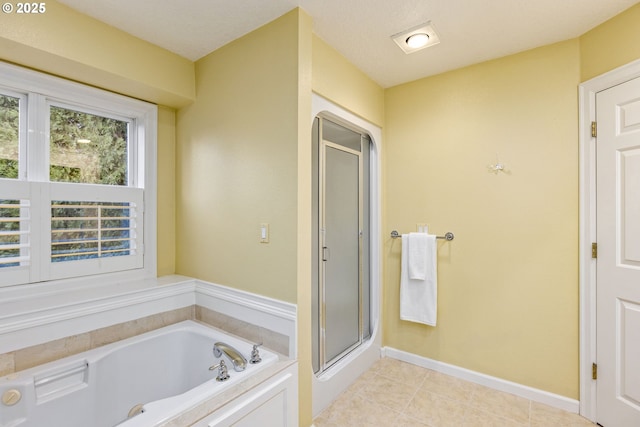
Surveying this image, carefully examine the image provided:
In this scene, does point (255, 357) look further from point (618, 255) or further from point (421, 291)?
point (618, 255)

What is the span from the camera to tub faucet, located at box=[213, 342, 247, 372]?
148 cm

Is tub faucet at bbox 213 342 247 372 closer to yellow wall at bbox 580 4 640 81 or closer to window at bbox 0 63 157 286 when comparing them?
window at bbox 0 63 157 286

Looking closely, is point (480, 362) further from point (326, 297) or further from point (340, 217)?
point (340, 217)

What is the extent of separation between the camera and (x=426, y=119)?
2465 mm

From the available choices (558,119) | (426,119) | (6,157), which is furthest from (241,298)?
(558,119)

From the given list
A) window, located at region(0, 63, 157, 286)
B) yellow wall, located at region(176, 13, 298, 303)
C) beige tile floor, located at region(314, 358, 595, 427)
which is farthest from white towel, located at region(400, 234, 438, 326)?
window, located at region(0, 63, 157, 286)

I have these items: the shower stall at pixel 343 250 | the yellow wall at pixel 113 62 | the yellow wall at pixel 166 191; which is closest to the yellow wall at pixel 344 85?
the shower stall at pixel 343 250

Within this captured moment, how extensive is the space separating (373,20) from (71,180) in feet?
6.96

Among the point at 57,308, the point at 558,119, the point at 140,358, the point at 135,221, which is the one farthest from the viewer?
the point at 135,221

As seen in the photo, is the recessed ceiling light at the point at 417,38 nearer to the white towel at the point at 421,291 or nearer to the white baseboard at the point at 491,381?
the white towel at the point at 421,291

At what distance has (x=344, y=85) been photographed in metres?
2.15

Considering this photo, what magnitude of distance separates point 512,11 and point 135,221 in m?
2.75

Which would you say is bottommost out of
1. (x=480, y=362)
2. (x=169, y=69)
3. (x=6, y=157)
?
(x=480, y=362)

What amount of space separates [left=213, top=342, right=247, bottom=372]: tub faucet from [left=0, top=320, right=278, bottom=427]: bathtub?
3cm
